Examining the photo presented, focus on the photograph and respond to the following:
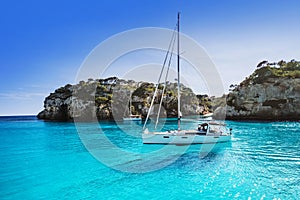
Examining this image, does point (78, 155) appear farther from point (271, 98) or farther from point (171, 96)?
point (171, 96)

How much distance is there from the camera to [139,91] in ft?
286

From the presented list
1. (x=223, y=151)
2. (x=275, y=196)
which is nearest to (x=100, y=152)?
(x=223, y=151)

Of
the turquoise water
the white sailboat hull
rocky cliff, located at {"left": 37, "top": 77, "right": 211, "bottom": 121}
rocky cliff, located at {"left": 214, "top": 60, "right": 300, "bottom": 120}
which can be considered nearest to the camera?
the turquoise water

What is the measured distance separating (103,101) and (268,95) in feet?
190

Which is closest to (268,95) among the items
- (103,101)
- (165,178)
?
(103,101)

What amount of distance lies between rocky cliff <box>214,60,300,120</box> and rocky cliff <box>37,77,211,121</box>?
26278 millimetres

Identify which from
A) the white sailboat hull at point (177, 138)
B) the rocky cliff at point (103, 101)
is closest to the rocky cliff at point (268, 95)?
the rocky cliff at point (103, 101)

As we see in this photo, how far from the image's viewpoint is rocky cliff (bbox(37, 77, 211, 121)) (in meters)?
77.8

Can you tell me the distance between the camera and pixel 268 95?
208 feet

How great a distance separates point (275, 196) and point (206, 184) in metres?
3.39

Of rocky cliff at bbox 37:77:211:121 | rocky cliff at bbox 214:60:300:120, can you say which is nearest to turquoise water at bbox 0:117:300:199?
rocky cliff at bbox 214:60:300:120

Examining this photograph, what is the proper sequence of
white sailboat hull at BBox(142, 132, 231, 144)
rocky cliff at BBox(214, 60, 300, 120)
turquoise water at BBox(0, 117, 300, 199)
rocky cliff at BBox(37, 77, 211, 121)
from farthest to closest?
rocky cliff at BBox(37, 77, 211, 121)
rocky cliff at BBox(214, 60, 300, 120)
white sailboat hull at BBox(142, 132, 231, 144)
turquoise water at BBox(0, 117, 300, 199)

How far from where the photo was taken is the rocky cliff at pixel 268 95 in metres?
60.6

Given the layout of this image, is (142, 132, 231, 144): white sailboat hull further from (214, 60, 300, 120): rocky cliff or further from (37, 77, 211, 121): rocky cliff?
(37, 77, 211, 121): rocky cliff
